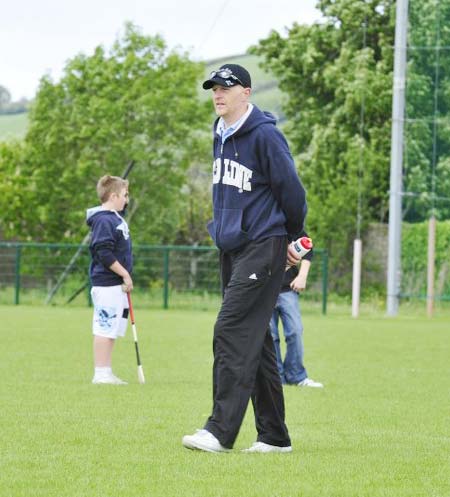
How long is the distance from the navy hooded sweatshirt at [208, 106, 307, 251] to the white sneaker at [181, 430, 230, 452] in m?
0.99

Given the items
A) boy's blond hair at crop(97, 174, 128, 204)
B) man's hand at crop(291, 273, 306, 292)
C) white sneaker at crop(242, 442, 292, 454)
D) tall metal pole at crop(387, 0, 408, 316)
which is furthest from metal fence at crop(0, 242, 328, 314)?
white sneaker at crop(242, 442, 292, 454)

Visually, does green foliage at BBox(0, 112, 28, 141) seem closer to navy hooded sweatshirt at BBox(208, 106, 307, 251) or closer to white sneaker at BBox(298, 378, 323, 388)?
white sneaker at BBox(298, 378, 323, 388)

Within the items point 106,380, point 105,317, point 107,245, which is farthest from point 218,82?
point 106,380

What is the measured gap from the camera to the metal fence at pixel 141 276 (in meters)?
33.3

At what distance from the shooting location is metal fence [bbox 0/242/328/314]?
33312 millimetres

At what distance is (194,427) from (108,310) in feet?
12.2

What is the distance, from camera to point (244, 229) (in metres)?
7.77

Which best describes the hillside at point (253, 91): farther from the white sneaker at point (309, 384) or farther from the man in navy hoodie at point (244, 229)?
the man in navy hoodie at point (244, 229)

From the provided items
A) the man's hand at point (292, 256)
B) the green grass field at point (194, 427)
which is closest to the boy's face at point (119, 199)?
the green grass field at point (194, 427)

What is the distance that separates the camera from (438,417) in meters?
10.3

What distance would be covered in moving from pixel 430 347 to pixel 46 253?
1708 cm

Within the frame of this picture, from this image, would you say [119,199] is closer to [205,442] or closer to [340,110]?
[205,442]

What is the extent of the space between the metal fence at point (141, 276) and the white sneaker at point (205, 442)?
2445cm

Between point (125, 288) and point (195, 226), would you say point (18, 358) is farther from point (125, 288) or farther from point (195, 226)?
point (195, 226)
